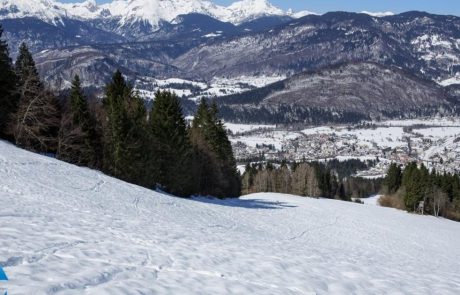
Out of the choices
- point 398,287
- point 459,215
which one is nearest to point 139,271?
point 398,287

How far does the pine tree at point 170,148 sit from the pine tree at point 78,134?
7.07 meters

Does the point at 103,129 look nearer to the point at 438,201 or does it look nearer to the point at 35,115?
the point at 35,115

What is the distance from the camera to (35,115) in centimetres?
4569

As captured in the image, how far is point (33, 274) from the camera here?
10.1m

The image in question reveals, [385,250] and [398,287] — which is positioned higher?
[398,287]

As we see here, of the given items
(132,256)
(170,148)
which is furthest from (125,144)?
(132,256)

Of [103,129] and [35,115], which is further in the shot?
[103,129]

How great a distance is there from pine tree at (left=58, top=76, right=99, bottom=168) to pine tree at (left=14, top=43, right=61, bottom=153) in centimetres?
128

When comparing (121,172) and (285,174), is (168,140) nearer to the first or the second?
(121,172)

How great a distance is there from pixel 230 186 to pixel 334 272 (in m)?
60.1

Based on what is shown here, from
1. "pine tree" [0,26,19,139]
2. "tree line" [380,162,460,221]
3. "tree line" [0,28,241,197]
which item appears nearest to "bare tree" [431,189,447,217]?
"tree line" [380,162,460,221]

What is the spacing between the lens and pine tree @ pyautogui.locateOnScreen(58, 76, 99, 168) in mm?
45938

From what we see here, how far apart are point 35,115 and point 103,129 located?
731 cm

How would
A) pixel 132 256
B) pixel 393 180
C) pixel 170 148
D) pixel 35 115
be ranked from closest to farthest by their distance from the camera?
pixel 132 256 < pixel 35 115 < pixel 170 148 < pixel 393 180
